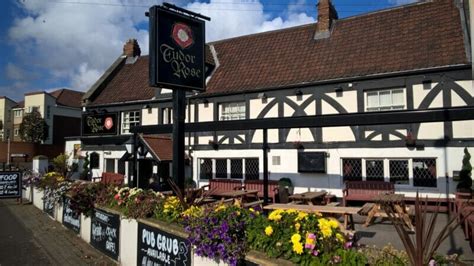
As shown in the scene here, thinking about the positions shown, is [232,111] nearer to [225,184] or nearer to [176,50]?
[225,184]

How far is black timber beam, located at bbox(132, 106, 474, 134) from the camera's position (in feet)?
21.0

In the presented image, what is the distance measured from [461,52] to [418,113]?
707 cm

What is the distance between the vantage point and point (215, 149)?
55.1 ft

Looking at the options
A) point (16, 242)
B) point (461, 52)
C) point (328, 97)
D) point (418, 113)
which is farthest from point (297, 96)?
point (16, 242)

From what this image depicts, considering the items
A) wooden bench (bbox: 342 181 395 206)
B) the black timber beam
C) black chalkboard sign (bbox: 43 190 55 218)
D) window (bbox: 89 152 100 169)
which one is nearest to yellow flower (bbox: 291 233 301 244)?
the black timber beam

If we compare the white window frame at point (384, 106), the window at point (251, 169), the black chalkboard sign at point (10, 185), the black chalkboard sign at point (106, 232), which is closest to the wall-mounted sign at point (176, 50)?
the black chalkboard sign at point (106, 232)

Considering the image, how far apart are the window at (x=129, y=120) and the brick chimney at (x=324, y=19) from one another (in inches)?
410

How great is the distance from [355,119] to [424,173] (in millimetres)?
6578

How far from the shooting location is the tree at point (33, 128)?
46.9 m

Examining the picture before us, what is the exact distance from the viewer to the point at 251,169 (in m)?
16.0

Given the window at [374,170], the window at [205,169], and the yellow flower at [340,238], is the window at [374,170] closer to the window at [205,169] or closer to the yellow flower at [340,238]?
the window at [205,169]

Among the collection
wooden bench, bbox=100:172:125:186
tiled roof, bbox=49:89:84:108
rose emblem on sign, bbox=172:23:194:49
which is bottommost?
wooden bench, bbox=100:172:125:186

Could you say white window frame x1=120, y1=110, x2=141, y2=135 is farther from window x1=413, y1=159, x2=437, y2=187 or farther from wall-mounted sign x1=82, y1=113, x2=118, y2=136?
window x1=413, y1=159, x2=437, y2=187

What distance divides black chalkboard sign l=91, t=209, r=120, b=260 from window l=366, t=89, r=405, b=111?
981cm
